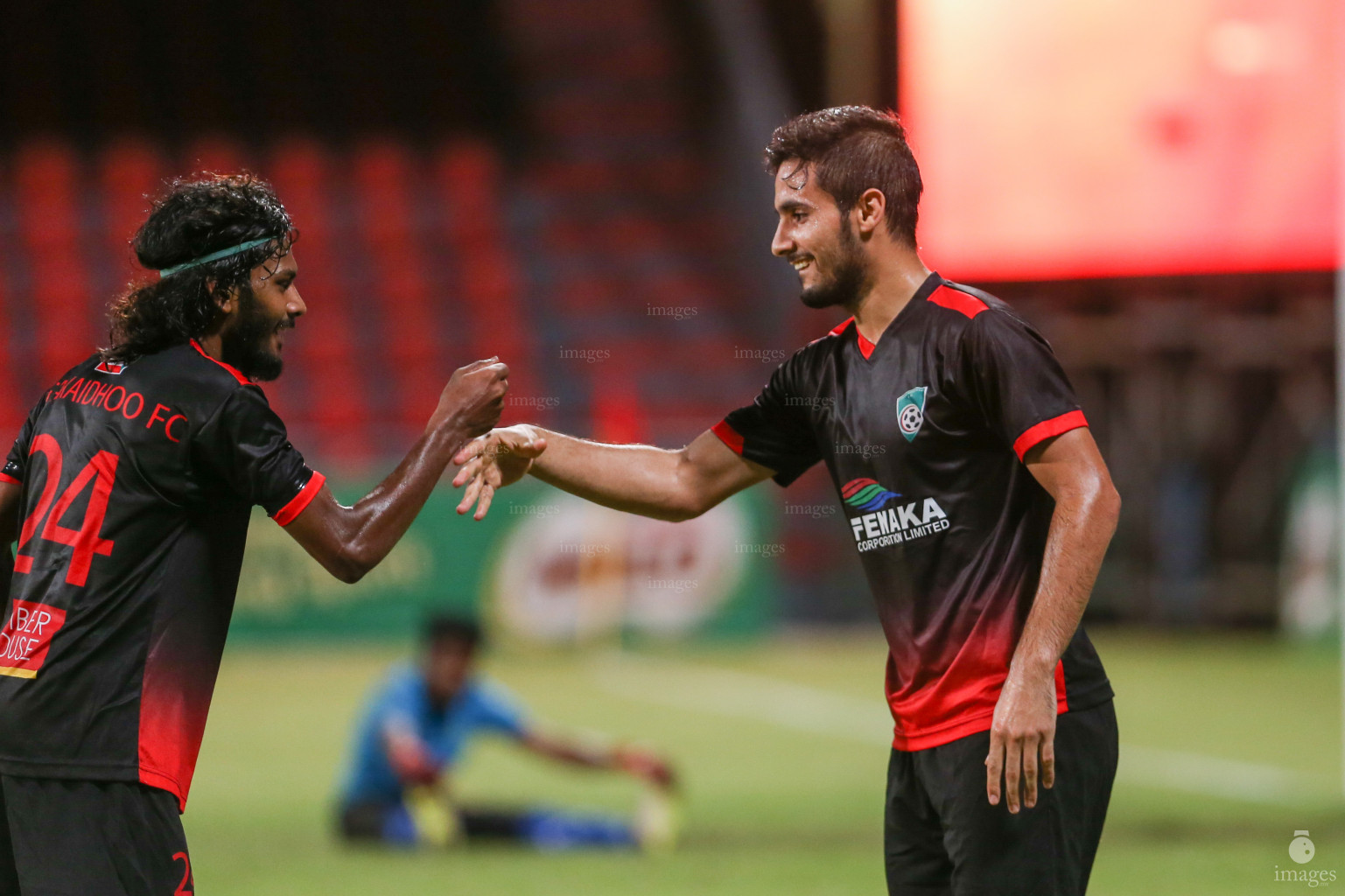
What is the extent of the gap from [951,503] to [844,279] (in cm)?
60

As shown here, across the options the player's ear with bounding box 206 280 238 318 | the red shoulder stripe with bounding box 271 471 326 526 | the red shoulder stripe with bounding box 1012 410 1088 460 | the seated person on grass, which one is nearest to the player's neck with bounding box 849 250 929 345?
the red shoulder stripe with bounding box 1012 410 1088 460

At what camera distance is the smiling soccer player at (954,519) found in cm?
324

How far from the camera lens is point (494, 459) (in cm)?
411


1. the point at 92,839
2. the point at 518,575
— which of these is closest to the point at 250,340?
the point at 92,839

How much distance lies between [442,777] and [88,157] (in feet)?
41.0

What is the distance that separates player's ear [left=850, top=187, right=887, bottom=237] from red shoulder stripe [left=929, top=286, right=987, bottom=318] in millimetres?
216

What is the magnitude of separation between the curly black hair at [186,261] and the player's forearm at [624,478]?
3.41 ft

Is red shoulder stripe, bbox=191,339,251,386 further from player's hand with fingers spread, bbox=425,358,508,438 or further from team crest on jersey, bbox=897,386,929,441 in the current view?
team crest on jersey, bbox=897,386,929,441

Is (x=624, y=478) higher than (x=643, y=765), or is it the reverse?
(x=624, y=478)

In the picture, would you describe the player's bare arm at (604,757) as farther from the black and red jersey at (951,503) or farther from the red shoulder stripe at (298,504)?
the red shoulder stripe at (298,504)

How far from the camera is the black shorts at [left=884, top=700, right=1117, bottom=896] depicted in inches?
132

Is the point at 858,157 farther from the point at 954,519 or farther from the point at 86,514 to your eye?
the point at 86,514

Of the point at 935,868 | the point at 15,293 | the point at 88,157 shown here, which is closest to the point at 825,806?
the point at 935,868

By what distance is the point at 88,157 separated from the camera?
17781 mm
